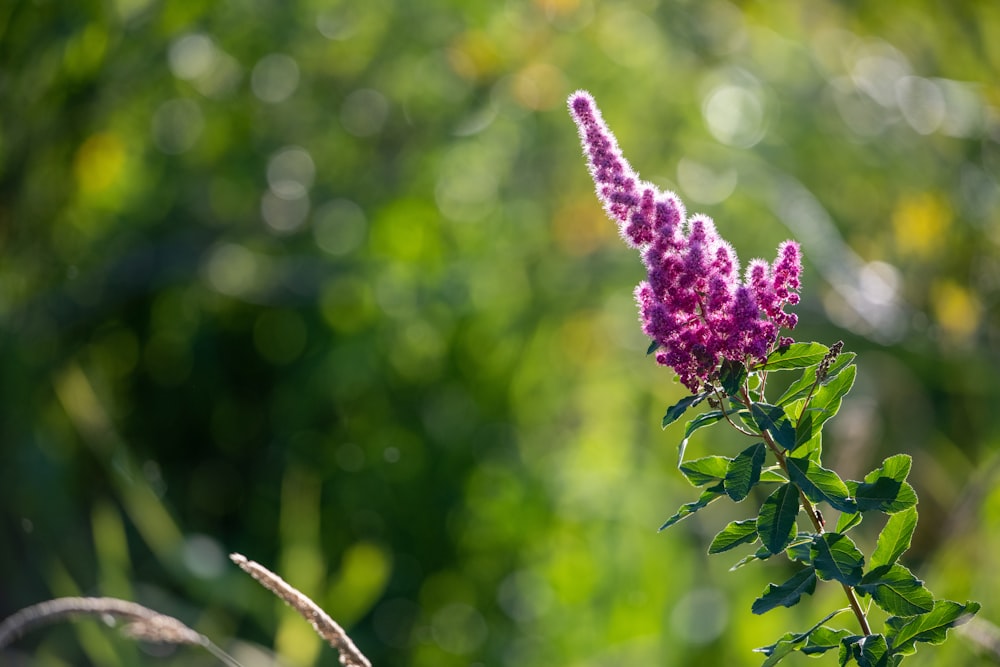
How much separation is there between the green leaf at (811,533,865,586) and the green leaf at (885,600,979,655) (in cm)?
6

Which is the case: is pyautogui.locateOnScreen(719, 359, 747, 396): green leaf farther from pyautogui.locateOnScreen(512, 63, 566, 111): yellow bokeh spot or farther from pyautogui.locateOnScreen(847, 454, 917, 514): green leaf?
pyautogui.locateOnScreen(512, 63, 566, 111): yellow bokeh spot

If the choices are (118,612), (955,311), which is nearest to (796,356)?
(118,612)

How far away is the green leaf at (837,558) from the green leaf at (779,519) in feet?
0.07

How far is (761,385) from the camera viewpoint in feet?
2.58

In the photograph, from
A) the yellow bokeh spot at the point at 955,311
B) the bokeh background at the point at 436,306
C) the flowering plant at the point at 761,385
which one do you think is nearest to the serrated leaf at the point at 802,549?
the flowering plant at the point at 761,385

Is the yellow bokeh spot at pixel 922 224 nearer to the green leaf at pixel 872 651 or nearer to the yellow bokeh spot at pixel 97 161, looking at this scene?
the yellow bokeh spot at pixel 97 161

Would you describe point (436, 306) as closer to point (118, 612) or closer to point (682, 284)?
point (118, 612)

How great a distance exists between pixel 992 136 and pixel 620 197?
2802 millimetres

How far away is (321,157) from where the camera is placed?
11.6ft

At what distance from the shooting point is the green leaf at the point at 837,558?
2.46 ft

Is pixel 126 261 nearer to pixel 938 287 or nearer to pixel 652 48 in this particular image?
pixel 652 48

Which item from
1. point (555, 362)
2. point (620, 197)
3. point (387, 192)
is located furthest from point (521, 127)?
point (620, 197)

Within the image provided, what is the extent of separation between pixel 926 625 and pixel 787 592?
0.11 metres

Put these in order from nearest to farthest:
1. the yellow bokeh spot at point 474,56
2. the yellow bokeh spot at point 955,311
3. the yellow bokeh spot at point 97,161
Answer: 1. the yellow bokeh spot at point 955,311
2. the yellow bokeh spot at point 97,161
3. the yellow bokeh spot at point 474,56
